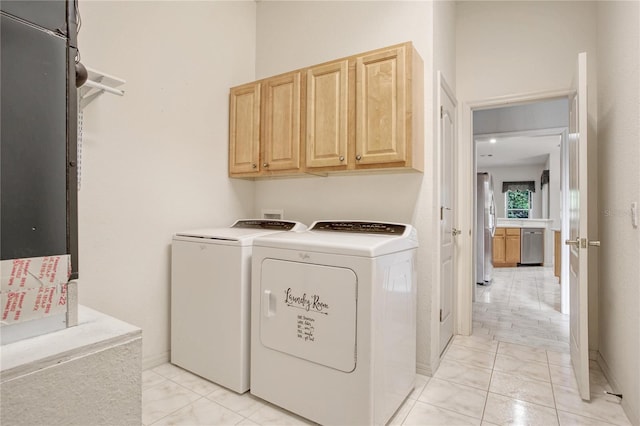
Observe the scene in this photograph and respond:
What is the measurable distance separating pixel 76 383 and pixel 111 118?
71.1 inches

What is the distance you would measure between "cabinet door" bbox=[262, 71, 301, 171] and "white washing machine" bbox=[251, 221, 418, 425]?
Answer: 79 centimetres

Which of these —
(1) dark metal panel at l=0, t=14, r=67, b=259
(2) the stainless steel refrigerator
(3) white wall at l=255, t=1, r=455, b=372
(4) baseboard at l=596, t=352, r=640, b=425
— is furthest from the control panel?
(2) the stainless steel refrigerator

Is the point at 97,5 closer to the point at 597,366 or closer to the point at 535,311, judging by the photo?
the point at 597,366

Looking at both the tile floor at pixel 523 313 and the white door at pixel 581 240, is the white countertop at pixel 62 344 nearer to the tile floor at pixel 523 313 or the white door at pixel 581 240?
the white door at pixel 581 240

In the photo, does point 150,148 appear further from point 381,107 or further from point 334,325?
point 334,325

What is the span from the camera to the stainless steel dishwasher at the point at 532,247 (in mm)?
7203

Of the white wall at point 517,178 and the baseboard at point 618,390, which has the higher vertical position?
the white wall at point 517,178

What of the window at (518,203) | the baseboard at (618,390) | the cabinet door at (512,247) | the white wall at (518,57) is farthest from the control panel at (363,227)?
the window at (518,203)

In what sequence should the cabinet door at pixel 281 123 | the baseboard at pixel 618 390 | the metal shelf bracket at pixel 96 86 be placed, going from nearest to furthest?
1. the baseboard at pixel 618 390
2. the metal shelf bracket at pixel 96 86
3. the cabinet door at pixel 281 123

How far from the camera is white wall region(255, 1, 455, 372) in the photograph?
2270 mm

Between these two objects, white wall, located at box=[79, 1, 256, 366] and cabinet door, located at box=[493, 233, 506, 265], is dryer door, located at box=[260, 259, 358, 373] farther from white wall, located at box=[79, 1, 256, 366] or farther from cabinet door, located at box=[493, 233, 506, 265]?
cabinet door, located at box=[493, 233, 506, 265]

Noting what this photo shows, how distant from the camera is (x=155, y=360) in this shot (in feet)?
7.64

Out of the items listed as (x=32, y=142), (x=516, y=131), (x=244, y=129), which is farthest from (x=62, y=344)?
(x=516, y=131)

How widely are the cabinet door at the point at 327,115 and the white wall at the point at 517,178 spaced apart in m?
8.49
